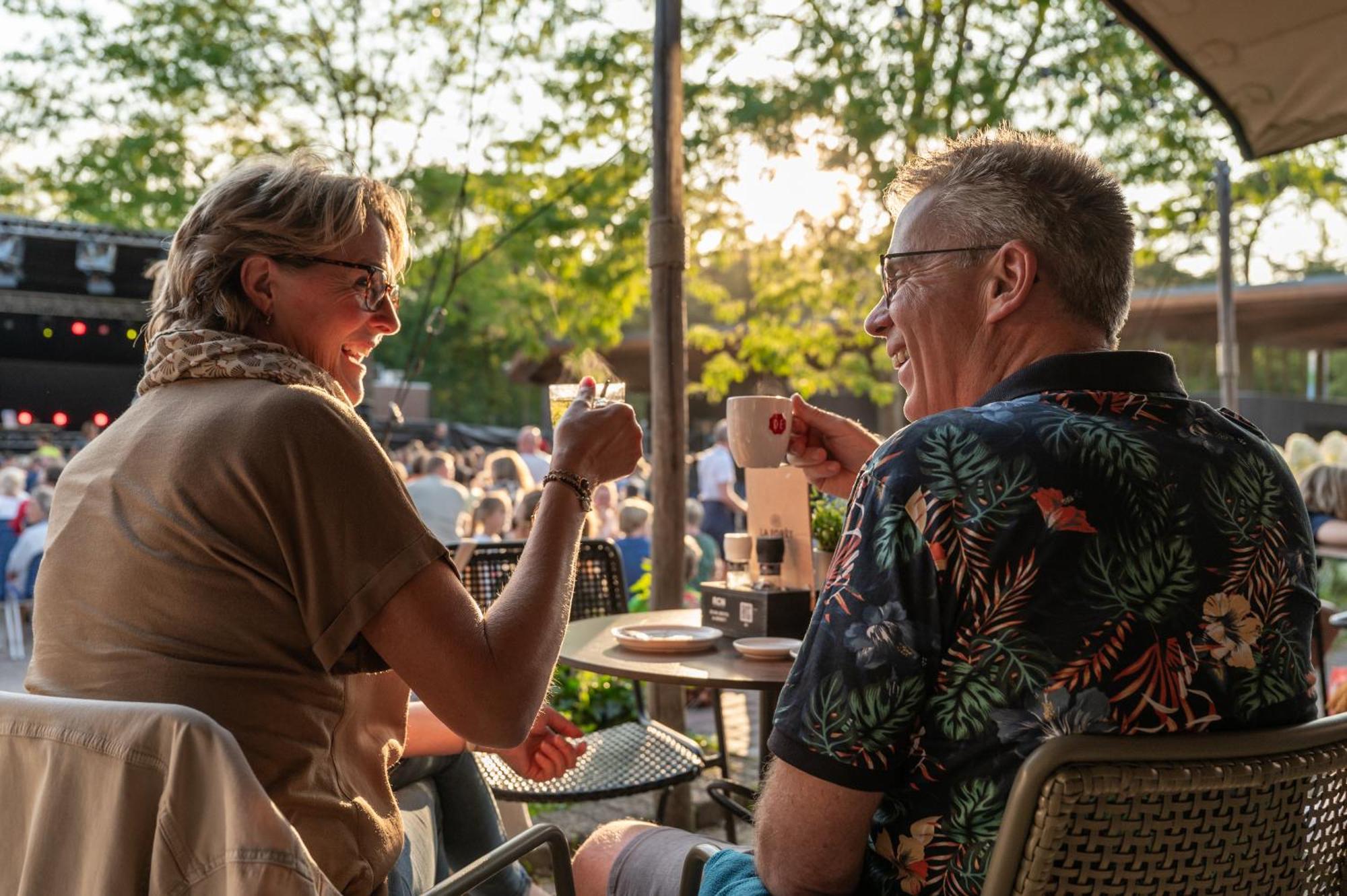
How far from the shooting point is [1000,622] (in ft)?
4.04

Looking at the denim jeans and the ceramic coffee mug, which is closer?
the denim jeans

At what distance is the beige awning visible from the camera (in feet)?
8.76

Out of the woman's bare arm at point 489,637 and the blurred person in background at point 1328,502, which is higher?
the woman's bare arm at point 489,637

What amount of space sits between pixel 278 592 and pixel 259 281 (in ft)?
1.63

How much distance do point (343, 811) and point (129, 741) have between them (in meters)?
0.40

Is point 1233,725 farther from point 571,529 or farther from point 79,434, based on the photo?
point 79,434

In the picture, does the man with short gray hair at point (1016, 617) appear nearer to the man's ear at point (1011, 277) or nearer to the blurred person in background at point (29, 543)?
the man's ear at point (1011, 277)

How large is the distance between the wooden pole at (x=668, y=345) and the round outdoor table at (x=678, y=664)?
1247 millimetres

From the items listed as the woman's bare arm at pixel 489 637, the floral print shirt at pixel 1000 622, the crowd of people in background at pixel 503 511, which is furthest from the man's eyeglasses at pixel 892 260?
the crowd of people in background at pixel 503 511

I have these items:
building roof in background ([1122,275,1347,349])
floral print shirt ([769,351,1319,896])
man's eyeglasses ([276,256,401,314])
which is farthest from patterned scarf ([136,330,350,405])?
building roof in background ([1122,275,1347,349])

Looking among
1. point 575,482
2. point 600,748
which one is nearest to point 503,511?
point 600,748

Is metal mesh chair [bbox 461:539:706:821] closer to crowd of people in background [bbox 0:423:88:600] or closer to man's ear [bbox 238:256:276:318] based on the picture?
man's ear [bbox 238:256:276:318]

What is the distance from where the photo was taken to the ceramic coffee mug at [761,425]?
8.23 feet

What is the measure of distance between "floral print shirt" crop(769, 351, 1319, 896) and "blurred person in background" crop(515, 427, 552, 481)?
29.8 ft
